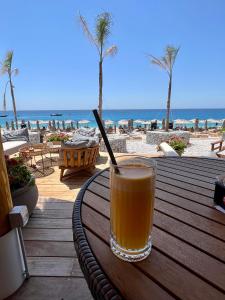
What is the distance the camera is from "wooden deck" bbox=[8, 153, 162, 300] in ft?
4.63

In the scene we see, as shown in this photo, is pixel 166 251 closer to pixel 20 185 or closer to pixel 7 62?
pixel 20 185

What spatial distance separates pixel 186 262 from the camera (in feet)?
2.04

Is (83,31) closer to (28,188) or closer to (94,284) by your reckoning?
(28,188)

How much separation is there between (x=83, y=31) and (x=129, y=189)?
10091 millimetres

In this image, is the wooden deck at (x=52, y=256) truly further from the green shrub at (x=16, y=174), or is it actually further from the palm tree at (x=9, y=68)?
the palm tree at (x=9, y=68)

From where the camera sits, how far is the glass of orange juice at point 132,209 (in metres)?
0.64

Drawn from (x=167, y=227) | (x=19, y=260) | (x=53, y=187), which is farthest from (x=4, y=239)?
(x=53, y=187)

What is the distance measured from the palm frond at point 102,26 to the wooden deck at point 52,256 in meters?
8.53

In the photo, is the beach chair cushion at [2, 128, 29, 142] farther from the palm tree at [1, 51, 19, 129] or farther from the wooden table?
the wooden table

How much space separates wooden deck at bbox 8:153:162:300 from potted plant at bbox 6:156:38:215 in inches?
10.2

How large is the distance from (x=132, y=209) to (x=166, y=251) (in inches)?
7.6

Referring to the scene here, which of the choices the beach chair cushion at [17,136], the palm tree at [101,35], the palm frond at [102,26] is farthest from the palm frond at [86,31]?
the beach chair cushion at [17,136]

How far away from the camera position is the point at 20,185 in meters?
2.27

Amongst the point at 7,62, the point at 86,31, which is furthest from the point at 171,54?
the point at 7,62
